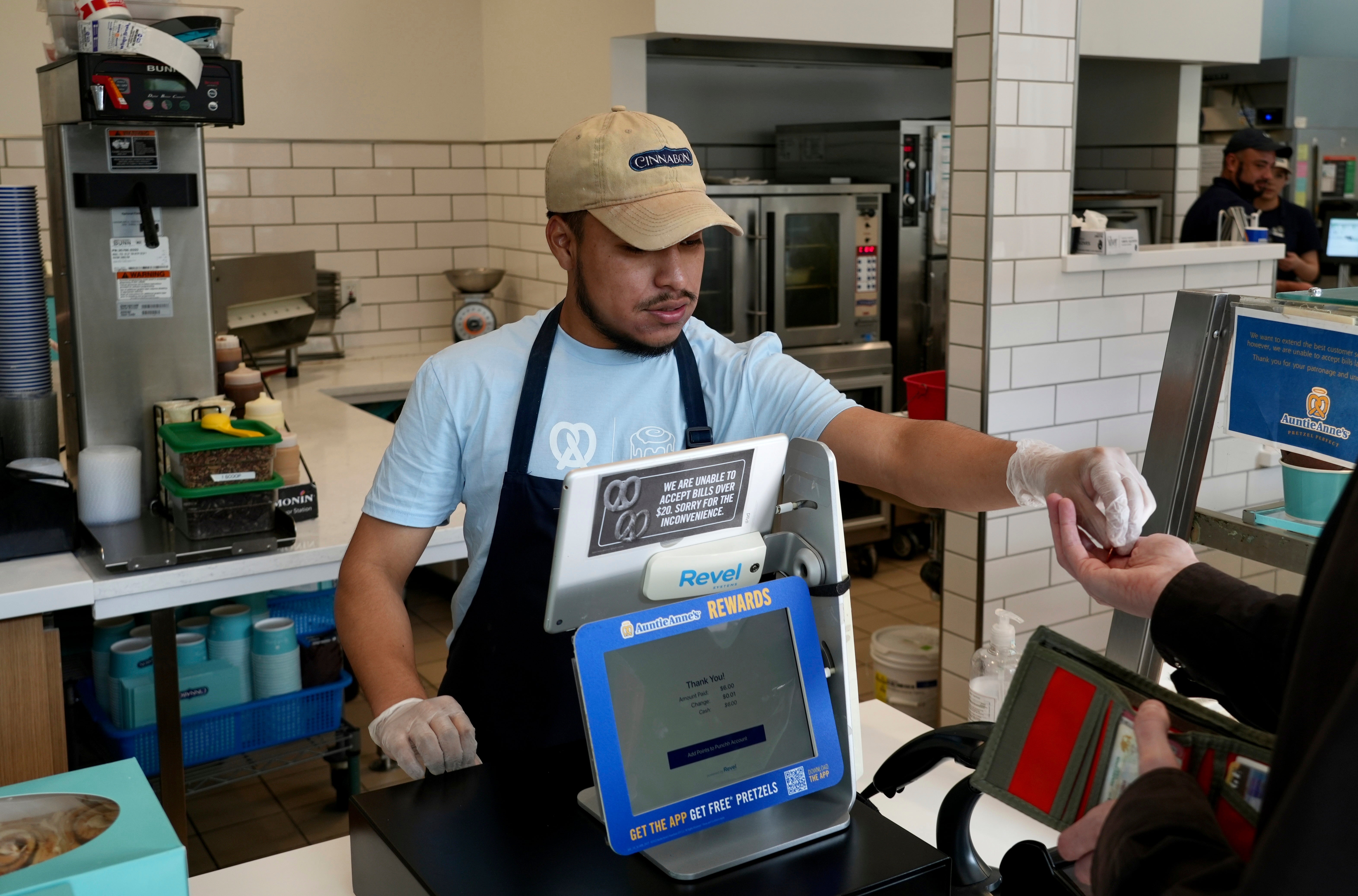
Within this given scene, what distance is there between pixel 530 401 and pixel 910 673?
199 cm

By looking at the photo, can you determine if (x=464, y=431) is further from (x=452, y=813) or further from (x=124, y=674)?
(x=124, y=674)

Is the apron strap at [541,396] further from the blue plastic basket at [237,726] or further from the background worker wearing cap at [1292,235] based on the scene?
the background worker wearing cap at [1292,235]

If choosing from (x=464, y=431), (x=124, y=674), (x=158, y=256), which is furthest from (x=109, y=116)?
(x=464, y=431)

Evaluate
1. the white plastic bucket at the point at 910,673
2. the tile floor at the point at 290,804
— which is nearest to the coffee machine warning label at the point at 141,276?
the tile floor at the point at 290,804

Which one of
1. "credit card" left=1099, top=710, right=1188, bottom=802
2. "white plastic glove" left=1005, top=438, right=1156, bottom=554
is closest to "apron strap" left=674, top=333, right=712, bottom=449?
"white plastic glove" left=1005, top=438, right=1156, bottom=554

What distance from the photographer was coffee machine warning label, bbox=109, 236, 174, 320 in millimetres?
2801

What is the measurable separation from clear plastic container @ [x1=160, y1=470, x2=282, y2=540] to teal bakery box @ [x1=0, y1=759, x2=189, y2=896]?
1.39m

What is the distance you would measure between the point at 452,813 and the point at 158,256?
2.06m

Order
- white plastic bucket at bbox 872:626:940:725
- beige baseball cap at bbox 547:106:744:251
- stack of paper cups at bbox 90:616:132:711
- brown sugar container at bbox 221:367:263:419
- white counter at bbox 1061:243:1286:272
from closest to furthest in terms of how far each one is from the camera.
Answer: beige baseball cap at bbox 547:106:744:251 < stack of paper cups at bbox 90:616:132:711 < brown sugar container at bbox 221:367:263:419 < white counter at bbox 1061:243:1286:272 < white plastic bucket at bbox 872:626:940:725

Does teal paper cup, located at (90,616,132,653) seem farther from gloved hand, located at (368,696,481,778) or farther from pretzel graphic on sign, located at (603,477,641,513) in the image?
pretzel graphic on sign, located at (603,477,641,513)

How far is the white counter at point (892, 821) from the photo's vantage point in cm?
140

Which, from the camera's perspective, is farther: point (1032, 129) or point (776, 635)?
point (1032, 129)

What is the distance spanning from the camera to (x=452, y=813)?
1225 millimetres

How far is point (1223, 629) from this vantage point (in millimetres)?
977
